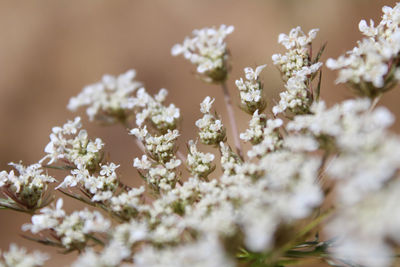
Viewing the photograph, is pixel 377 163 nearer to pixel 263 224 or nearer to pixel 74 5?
pixel 263 224

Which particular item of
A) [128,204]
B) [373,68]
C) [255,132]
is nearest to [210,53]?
[255,132]

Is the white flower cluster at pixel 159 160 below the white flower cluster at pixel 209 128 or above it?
below

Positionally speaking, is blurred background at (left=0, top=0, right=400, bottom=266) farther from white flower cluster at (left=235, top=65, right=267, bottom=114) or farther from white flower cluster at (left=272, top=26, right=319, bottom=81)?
white flower cluster at (left=235, top=65, right=267, bottom=114)

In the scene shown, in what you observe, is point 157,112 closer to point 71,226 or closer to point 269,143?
point 269,143

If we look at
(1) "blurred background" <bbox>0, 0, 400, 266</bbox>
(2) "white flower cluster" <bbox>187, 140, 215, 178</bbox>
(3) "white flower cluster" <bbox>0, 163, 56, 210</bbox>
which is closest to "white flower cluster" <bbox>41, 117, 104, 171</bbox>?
(3) "white flower cluster" <bbox>0, 163, 56, 210</bbox>

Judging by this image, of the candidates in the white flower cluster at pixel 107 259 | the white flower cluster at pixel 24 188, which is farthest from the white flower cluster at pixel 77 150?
the white flower cluster at pixel 107 259

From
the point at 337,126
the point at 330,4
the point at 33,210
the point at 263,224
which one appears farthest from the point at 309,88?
the point at 330,4

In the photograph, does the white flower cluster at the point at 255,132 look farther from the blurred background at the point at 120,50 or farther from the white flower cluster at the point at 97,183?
the blurred background at the point at 120,50
